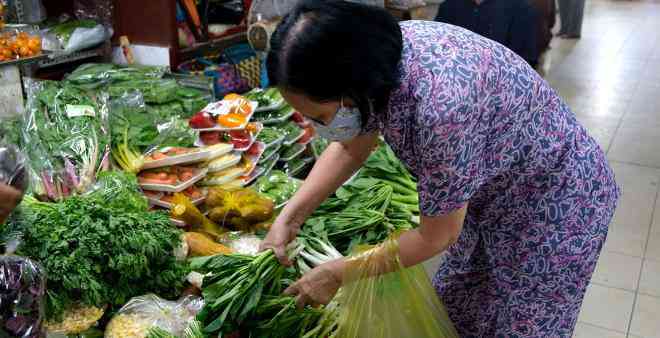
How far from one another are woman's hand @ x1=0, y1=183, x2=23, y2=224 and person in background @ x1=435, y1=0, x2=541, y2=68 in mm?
2803

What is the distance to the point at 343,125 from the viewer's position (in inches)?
51.1

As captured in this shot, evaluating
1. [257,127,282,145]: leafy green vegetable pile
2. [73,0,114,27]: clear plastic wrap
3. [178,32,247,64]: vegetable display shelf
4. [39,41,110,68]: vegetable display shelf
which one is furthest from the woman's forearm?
[73,0,114,27]: clear plastic wrap

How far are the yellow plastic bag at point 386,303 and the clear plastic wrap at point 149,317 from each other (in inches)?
21.0

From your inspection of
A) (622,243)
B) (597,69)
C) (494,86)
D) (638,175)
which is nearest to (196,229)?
(494,86)

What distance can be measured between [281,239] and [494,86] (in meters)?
0.79

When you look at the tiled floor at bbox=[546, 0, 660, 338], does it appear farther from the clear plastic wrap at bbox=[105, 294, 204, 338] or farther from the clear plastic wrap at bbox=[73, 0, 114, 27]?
the clear plastic wrap at bbox=[73, 0, 114, 27]

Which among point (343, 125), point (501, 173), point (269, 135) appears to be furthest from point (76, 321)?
point (269, 135)

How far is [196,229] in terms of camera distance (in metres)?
2.35

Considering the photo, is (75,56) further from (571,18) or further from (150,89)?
(571,18)

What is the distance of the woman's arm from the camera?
1652 mm

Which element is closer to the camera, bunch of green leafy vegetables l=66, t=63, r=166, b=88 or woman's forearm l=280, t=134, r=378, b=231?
woman's forearm l=280, t=134, r=378, b=231

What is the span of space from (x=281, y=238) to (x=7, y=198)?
0.75 metres

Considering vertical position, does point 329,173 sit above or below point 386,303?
above

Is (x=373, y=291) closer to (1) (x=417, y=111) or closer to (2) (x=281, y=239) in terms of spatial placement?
(2) (x=281, y=239)
